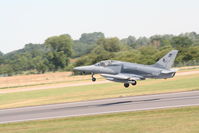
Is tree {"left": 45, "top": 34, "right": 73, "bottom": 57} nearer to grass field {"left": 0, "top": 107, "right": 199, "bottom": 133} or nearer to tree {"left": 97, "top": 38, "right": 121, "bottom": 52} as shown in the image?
tree {"left": 97, "top": 38, "right": 121, "bottom": 52}

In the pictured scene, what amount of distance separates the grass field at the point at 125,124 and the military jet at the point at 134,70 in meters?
8.85

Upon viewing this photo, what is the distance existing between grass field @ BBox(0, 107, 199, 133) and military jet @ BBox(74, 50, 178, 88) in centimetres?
885

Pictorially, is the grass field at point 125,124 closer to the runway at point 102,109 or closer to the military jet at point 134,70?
the runway at point 102,109

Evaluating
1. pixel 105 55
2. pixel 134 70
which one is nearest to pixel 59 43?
pixel 105 55

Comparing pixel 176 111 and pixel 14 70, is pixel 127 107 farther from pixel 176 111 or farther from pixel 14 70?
pixel 14 70

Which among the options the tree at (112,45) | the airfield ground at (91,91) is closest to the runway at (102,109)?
the airfield ground at (91,91)

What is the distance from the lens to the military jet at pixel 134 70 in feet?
147

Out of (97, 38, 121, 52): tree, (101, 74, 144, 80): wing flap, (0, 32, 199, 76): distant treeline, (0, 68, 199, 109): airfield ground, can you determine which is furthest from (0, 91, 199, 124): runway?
(97, 38, 121, 52): tree

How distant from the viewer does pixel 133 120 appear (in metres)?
32.6

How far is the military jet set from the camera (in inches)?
1766

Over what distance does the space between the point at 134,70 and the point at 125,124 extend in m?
16.0

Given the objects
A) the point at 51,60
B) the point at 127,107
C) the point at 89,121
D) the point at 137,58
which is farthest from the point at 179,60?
the point at 89,121

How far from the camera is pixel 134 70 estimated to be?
46.3 m

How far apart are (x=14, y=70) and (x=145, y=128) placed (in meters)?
164
